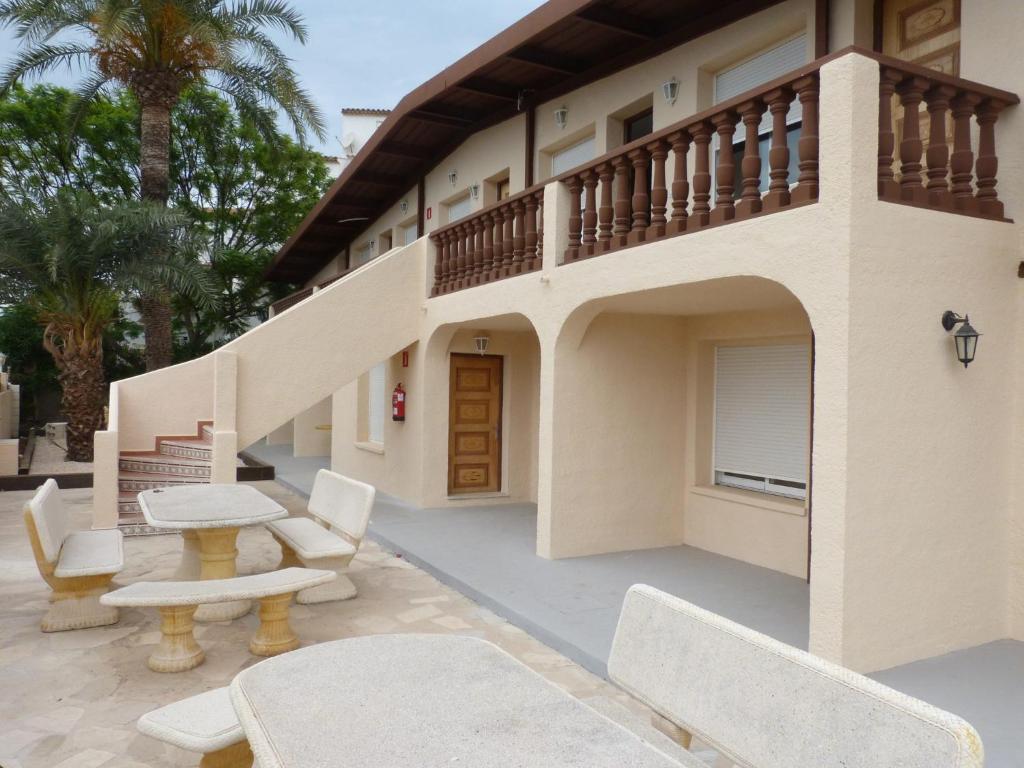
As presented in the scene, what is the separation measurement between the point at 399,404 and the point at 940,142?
7.86 m

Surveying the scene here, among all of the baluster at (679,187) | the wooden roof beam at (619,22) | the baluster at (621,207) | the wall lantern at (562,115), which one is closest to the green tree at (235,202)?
the wall lantern at (562,115)

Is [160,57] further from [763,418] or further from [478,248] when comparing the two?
[763,418]

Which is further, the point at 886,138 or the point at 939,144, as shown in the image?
the point at 939,144

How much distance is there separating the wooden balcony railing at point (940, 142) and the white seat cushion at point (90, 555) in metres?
5.82

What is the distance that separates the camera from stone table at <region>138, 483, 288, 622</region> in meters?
5.48

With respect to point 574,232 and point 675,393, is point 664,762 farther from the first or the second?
point 675,393

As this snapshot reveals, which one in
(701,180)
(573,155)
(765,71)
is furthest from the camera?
(573,155)

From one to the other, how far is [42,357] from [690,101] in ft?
70.9

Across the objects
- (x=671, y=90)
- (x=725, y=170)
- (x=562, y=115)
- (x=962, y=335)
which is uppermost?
(x=562, y=115)

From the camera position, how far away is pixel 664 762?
2.07 metres

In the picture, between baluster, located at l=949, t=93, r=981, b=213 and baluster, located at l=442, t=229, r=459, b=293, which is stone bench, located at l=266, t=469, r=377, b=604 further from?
baluster, located at l=949, t=93, r=981, b=213

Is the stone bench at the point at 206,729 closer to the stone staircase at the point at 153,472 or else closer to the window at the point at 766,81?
the window at the point at 766,81

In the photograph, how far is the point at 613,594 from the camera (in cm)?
625

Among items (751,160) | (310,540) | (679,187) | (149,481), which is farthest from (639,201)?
(149,481)
